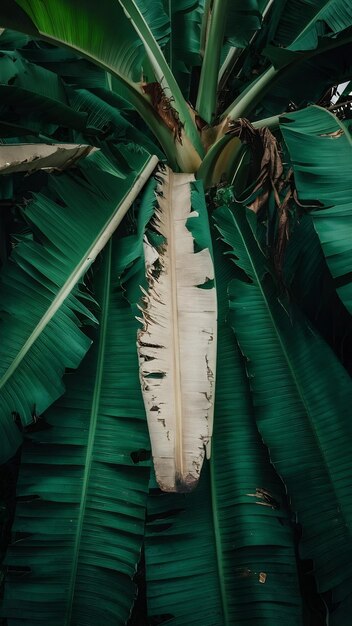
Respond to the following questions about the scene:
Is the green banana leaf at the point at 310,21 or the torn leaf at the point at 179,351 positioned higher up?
the green banana leaf at the point at 310,21

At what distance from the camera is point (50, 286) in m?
1.17

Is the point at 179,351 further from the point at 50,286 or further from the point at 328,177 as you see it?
the point at 328,177

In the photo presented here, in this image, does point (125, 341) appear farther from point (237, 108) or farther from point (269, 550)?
point (237, 108)

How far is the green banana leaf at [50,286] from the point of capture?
42.4 inches

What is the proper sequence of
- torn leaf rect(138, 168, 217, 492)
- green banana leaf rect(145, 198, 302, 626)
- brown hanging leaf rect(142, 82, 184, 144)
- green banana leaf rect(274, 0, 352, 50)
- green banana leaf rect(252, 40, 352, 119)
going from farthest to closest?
→ green banana leaf rect(252, 40, 352, 119)
green banana leaf rect(274, 0, 352, 50)
brown hanging leaf rect(142, 82, 184, 144)
green banana leaf rect(145, 198, 302, 626)
torn leaf rect(138, 168, 217, 492)

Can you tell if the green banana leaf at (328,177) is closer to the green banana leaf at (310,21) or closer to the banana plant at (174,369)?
the banana plant at (174,369)

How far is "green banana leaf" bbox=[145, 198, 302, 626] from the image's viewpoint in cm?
99

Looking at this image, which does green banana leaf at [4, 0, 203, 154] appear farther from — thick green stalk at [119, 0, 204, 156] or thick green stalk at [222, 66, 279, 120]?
thick green stalk at [222, 66, 279, 120]

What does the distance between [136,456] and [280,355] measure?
1.08 feet

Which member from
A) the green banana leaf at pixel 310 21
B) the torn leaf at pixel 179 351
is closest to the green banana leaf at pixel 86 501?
the torn leaf at pixel 179 351

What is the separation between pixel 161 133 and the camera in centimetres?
150

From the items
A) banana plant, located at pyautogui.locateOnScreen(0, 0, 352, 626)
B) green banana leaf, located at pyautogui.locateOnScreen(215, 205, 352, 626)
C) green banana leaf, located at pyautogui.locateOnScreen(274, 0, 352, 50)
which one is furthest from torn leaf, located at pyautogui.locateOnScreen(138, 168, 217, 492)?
green banana leaf, located at pyautogui.locateOnScreen(274, 0, 352, 50)

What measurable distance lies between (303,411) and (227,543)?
266mm

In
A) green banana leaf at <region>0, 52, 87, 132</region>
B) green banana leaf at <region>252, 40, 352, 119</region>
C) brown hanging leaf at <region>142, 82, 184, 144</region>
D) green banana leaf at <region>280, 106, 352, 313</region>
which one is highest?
green banana leaf at <region>252, 40, 352, 119</region>
